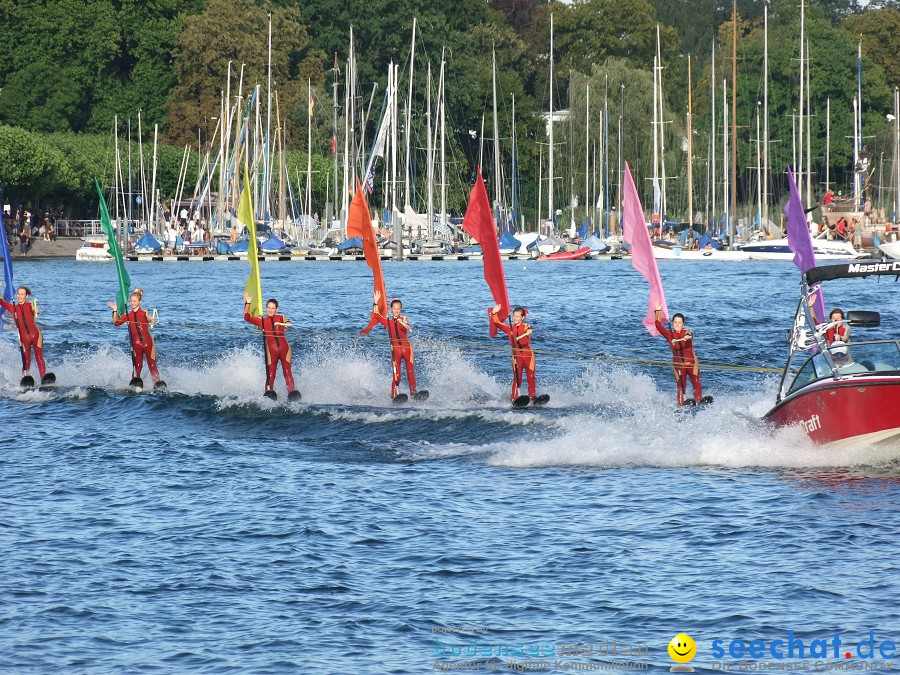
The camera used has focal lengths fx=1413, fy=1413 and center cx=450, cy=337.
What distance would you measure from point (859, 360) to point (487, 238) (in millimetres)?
8239

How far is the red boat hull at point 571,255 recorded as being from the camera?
7606 centimetres

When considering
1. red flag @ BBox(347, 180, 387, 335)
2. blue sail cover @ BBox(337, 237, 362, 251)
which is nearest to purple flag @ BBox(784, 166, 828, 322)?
red flag @ BBox(347, 180, 387, 335)

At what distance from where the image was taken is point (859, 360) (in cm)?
1834

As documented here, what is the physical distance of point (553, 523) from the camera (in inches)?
662

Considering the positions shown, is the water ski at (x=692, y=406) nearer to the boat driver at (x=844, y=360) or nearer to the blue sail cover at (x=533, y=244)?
the boat driver at (x=844, y=360)

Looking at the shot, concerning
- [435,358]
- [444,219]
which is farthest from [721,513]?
[444,219]

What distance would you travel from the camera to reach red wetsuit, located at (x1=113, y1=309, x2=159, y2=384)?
26641 mm

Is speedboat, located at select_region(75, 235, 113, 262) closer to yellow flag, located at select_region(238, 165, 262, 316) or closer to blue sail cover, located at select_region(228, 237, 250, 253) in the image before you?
blue sail cover, located at select_region(228, 237, 250, 253)

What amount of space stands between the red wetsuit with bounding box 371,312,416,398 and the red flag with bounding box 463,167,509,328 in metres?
1.72

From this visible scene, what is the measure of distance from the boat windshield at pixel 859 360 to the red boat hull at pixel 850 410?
18 centimetres

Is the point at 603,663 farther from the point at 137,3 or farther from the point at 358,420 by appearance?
the point at 137,3

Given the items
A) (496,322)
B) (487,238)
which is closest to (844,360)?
(496,322)

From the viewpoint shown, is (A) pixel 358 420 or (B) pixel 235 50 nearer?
(A) pixel 358 420

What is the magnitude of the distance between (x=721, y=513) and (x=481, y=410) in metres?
7.94
